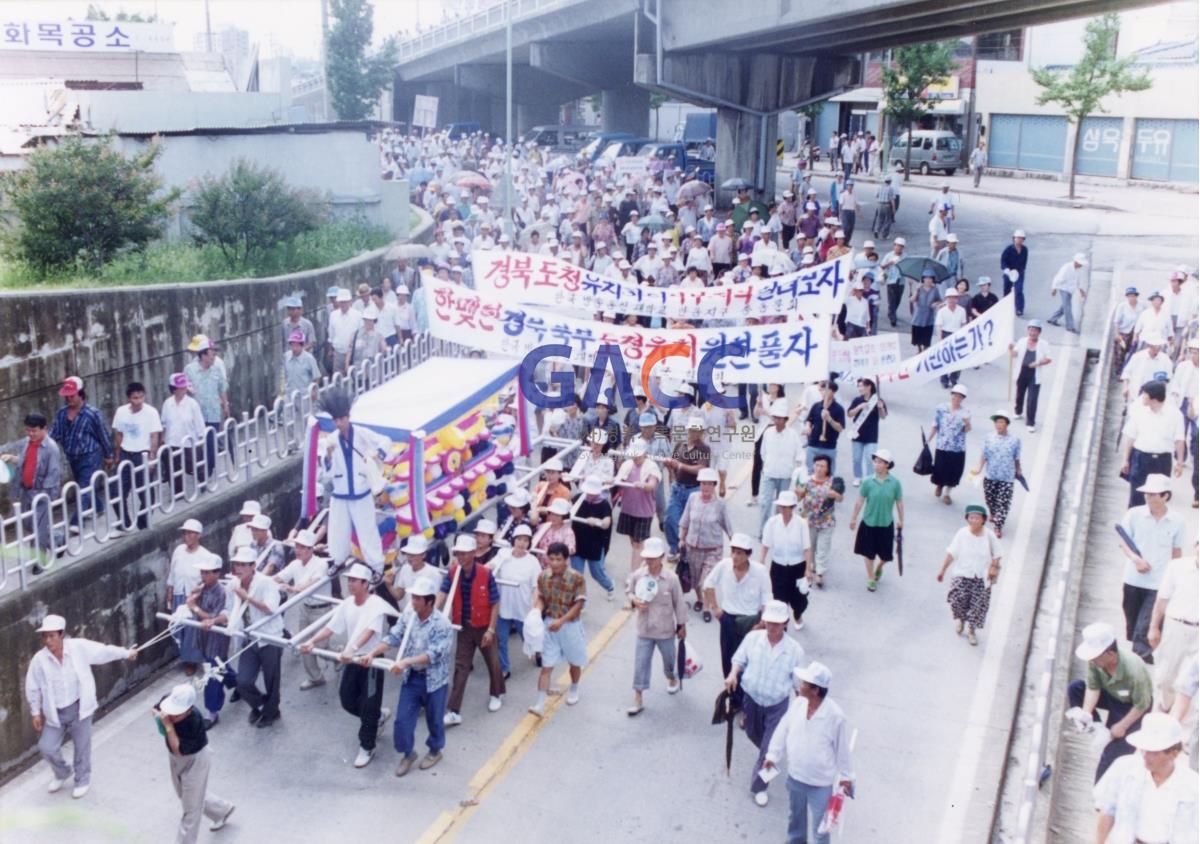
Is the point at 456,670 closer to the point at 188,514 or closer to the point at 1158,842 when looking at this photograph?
the point at 188,514

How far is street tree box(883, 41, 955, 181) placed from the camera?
136 ft

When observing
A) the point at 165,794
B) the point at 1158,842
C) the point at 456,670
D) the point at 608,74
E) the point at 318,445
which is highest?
the point at 608,74

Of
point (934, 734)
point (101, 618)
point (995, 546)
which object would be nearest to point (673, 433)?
point (995, 546)

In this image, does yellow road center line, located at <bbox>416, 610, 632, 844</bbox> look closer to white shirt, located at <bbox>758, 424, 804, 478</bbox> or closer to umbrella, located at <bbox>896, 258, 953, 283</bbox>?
white shirt, located at <bbox>758, 424, 804, 478</bbox>

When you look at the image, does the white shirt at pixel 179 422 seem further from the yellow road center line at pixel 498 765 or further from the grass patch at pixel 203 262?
the yellow road center line at pixel 498 765

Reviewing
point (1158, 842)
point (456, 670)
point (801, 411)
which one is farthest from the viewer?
point (801, 411)

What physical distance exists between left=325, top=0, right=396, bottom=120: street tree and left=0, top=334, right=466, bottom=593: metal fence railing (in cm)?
3187

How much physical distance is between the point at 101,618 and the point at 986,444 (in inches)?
332

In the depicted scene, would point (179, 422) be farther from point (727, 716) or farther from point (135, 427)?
point (727, 716)

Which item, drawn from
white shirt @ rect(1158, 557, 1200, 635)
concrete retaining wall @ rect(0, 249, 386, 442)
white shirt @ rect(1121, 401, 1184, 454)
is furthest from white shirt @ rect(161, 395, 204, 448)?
white shirt @ rect(1121, 401, 1184, 454)

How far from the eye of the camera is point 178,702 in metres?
7.77

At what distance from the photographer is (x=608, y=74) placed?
51062 mm

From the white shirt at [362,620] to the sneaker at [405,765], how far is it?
85 cm

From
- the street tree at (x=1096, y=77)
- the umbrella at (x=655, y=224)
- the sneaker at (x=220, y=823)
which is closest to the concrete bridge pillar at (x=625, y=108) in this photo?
the street tree at (x=1096, y=77)
